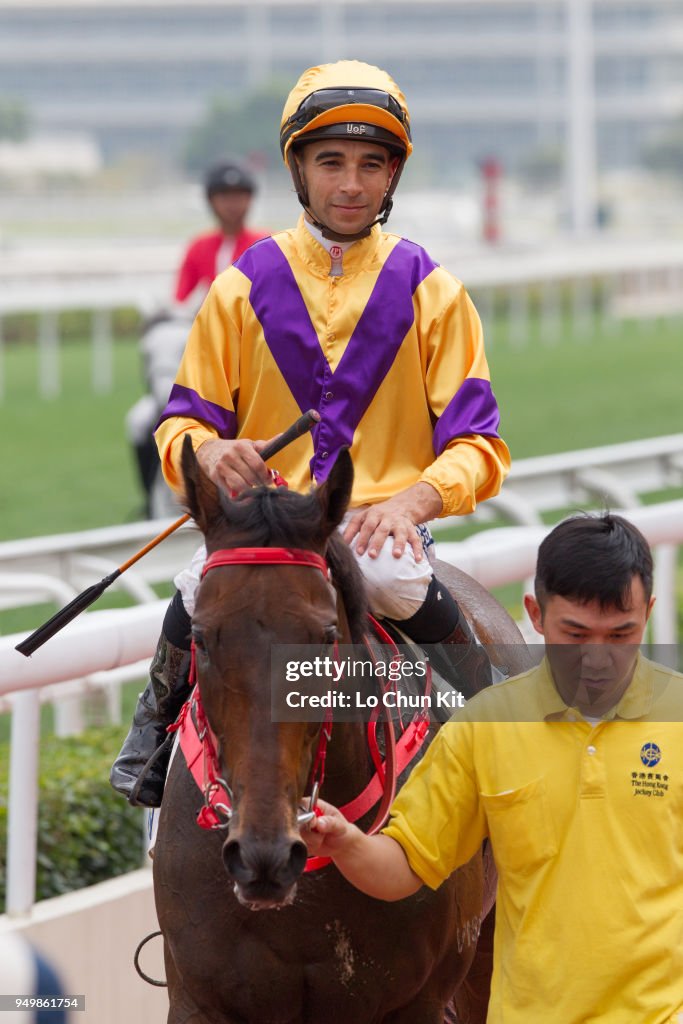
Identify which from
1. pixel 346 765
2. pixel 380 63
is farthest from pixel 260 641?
pixel 380 63

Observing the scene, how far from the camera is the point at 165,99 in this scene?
9612cm

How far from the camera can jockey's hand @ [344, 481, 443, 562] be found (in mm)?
2914

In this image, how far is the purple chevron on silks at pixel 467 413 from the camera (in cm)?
321

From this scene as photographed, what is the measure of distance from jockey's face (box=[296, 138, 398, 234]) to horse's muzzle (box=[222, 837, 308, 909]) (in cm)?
137

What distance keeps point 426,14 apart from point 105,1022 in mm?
96773

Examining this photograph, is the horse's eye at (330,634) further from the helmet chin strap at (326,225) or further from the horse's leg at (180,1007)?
the helmet chin strap at (326,225)

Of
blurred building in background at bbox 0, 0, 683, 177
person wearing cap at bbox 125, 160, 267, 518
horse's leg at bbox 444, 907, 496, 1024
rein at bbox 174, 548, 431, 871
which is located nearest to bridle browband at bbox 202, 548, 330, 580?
rein at bbox 174, 548, 431, 871

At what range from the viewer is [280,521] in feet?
8.22

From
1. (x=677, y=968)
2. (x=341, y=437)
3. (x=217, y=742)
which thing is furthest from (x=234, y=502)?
(x=677, y=968)

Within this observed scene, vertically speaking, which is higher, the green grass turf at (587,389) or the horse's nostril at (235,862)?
the horse's nostril at (235,862)

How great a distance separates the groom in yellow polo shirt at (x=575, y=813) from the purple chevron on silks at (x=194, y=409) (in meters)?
0.94

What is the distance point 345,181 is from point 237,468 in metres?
0.68

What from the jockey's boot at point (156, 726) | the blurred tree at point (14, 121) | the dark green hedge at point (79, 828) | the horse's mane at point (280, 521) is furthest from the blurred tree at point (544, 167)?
the horse's mane at point (280, 521)

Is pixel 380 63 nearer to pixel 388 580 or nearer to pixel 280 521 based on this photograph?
pixel 388 580
